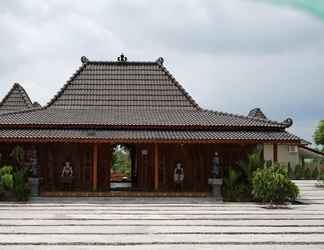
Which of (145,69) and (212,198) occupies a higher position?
(145,69)

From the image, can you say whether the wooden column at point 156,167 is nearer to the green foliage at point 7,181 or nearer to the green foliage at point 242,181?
the green foliage at point 242,181

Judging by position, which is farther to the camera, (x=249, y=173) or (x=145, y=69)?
(x=145, y=69)

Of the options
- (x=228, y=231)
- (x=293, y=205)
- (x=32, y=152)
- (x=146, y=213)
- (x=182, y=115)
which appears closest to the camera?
(x=228, y=231)

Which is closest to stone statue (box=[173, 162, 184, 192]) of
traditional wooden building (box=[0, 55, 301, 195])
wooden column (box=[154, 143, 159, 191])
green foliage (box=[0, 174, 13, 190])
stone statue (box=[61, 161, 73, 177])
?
traditional wooden building (box=[0, 55, 301, 195])

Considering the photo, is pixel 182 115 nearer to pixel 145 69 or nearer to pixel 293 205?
pixel 145 69

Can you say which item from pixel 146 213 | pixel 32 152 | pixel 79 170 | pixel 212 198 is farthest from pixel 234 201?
pixel 32 152

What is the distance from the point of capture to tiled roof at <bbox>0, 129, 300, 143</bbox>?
17.1m

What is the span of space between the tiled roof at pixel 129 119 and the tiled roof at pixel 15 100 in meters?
3.89

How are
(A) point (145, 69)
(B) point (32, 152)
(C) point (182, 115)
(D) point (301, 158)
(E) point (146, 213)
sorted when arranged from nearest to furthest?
(E) point (146, 213) → (B) point (32, 152) → (C) point (182, 115) → (A) point (145, 69) → (D) point (301, 158)

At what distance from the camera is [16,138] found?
17.0m

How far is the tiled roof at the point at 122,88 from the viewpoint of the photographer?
69.0 ft

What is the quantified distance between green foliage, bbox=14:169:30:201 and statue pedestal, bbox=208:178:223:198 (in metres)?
6.13

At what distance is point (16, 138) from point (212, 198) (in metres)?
6.88

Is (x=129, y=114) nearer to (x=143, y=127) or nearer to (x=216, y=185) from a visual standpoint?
(x=143, y=127)
